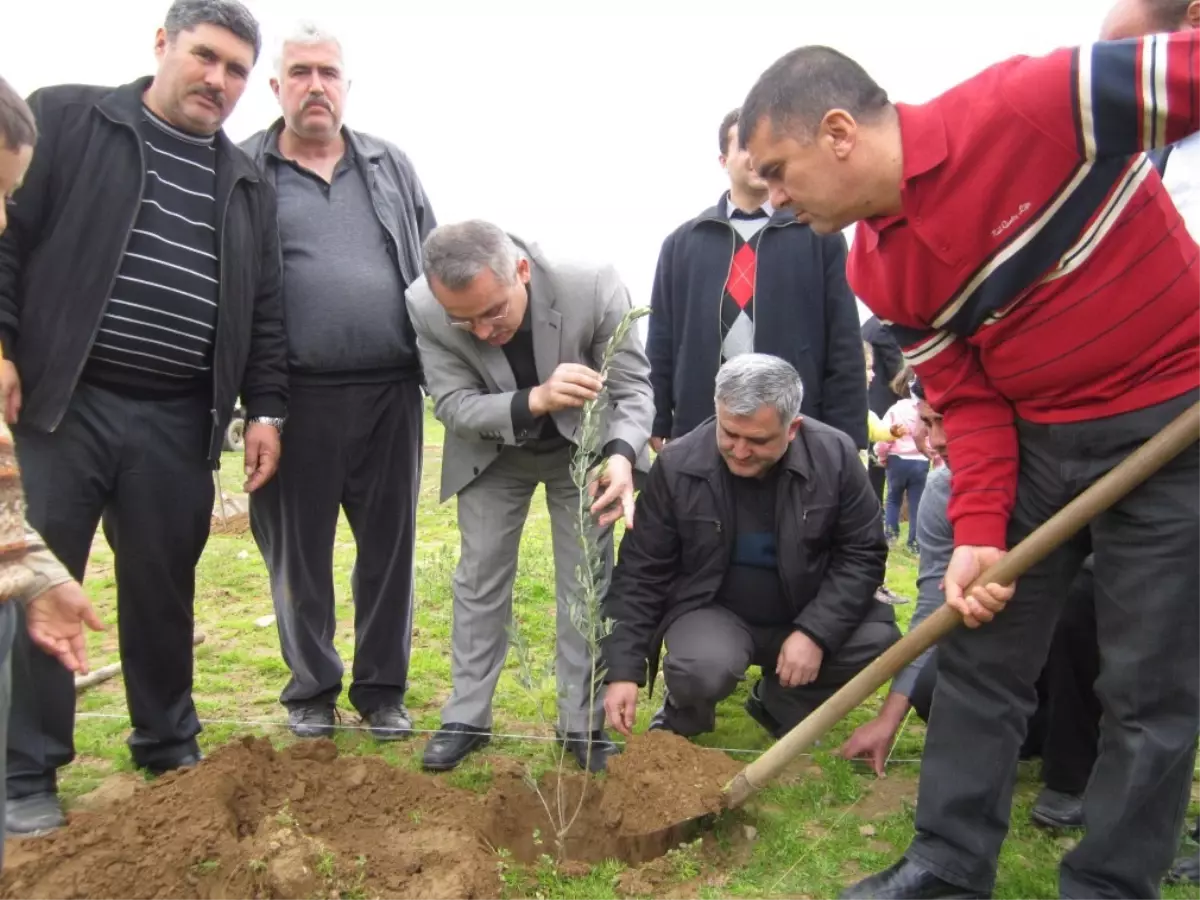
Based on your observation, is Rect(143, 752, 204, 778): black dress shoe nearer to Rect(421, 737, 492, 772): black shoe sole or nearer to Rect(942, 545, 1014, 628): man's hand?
Rect(421, 737, 492, 772): black shoe sole

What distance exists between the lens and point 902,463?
8.04 meters

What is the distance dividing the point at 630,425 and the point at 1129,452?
5.92 ft

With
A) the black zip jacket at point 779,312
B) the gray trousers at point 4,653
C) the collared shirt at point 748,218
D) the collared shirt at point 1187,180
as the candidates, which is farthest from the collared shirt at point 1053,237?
the gray trousers at point 4,653

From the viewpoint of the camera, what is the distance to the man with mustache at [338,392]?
397 centimetres

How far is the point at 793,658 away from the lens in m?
3.88

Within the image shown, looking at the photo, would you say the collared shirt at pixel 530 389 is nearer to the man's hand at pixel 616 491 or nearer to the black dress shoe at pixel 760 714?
the man's hand at pixel 616 491

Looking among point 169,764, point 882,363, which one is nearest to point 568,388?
point 169,764

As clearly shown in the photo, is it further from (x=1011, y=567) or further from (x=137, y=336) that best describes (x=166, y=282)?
(x=1011, y=567)

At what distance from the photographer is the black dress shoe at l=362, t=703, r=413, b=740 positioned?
4195 millimetres

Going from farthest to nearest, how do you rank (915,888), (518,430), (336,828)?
(518,430)
(336,828)
(915,888)

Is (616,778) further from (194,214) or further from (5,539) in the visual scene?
(194,214)

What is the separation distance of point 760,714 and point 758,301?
5.95ft

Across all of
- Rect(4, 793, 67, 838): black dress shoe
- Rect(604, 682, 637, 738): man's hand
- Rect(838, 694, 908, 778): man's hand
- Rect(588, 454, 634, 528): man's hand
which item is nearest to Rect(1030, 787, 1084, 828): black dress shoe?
Rect(838, 694, 908, 778): man's hand

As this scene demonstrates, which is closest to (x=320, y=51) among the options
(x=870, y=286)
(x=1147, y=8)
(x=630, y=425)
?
(x=630, y=425)
